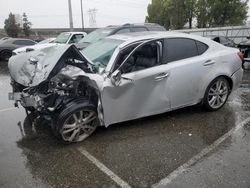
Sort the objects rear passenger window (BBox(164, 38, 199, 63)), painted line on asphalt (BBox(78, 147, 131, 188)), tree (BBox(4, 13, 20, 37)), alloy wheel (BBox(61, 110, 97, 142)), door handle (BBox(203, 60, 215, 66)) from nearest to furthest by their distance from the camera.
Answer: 1. painted line on asphalt (BBox(78, 147, 131, 188))
2. alloy wheel (BBox(61, 110, 97, 142))
3. rear passenger window (BBox(164, 38, 199, 63))
4. door handle (BBox(203, 60, 215, 66))
5. tree (BBox(4, 13, 20, 37))

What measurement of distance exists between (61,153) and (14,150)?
720 mm

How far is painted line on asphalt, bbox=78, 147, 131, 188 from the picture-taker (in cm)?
346

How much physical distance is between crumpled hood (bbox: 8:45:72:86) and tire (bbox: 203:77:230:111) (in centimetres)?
275

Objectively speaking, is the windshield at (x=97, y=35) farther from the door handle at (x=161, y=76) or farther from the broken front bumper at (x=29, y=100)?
the broken front bumper at (x=29, y=100)

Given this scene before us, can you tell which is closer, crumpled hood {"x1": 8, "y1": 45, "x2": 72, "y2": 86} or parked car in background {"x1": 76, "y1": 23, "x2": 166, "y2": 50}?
crumpled hood {"x1": 8, "y1": 45, "x2": 72, "y2": 86}

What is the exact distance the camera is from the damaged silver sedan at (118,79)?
175 inches

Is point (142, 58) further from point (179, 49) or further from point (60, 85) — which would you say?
point (60, 85)

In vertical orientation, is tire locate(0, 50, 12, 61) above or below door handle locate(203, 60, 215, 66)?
below

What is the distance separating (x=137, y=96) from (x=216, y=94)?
182 cm

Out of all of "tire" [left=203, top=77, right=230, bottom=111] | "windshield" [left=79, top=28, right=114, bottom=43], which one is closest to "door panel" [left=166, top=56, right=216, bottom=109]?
"tire" [left=203, top=77, right=230, bottom=111]

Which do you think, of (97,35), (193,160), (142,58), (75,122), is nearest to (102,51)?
(142,58)

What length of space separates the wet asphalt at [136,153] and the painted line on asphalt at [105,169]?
4 cm

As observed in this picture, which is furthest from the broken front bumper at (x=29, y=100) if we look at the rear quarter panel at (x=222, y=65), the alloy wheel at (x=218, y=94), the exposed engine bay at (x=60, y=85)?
the alloy wheel at (x=218, y=94)

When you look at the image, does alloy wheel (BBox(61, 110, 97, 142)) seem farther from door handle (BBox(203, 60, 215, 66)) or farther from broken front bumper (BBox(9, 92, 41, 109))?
door handle (BBox(203, 60, 215, 66))
